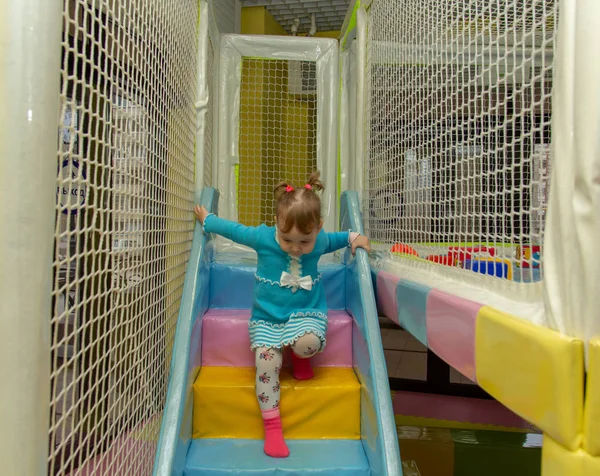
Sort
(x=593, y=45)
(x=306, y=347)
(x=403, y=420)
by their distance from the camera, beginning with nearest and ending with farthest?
1. (x=593, y=45)
2. (x=306, y=347)
3. (x=403, y=420)

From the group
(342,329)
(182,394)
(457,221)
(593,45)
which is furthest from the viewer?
(342,329)

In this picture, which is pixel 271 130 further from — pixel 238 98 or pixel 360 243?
pixel 360 243

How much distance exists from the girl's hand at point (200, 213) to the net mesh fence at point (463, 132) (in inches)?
20.8

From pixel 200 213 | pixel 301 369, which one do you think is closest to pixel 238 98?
pixel 200 213

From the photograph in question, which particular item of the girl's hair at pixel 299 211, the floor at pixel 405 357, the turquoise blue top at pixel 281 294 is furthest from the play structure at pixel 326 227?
the floor at pixel 405 357

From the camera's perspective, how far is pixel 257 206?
2.00 m

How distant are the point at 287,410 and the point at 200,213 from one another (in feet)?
1.99

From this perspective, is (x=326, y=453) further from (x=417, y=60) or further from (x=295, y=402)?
(x=417, y=60)

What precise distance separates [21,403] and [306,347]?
713 mm

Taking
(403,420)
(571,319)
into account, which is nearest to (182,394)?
(571,319)

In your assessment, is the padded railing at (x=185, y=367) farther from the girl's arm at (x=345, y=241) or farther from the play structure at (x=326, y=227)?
the girl's arm at (x=345, y=241)

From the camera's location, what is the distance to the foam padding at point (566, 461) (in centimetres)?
46

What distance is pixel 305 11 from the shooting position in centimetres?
271

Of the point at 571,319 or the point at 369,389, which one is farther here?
the point at 369,389
